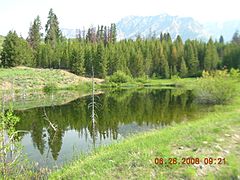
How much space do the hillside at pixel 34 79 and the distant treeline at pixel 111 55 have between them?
6.43m

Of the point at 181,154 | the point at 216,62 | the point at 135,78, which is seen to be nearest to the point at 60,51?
the point at 135,78

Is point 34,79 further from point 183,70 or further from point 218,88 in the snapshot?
point 183,70

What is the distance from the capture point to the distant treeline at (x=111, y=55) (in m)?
103

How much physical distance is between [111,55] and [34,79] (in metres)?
33.7

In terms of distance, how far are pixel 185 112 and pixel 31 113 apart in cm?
2291

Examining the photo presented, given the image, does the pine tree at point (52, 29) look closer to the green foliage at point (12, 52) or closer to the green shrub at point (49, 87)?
the green foliage at point (12, 52)

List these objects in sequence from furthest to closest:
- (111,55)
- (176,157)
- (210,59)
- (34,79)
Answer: (210,59) < (111,55) < (34,79) < (176,157)

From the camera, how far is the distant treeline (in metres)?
103

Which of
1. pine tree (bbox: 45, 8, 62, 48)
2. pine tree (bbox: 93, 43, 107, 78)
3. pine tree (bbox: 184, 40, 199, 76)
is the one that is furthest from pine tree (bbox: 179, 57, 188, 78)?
pine tree (bbox: 45, 8, 62, 48)

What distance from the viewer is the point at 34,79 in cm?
8656

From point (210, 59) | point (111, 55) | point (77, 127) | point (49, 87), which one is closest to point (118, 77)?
point (111, 55)

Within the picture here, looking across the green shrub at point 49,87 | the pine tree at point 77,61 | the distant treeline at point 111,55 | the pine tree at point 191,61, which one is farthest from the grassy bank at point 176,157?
the pine tree at point 191,61

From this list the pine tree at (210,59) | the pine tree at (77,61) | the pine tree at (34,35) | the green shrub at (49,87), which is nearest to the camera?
the green shrub at (49,87)

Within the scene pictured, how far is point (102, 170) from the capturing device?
38.7 feet
